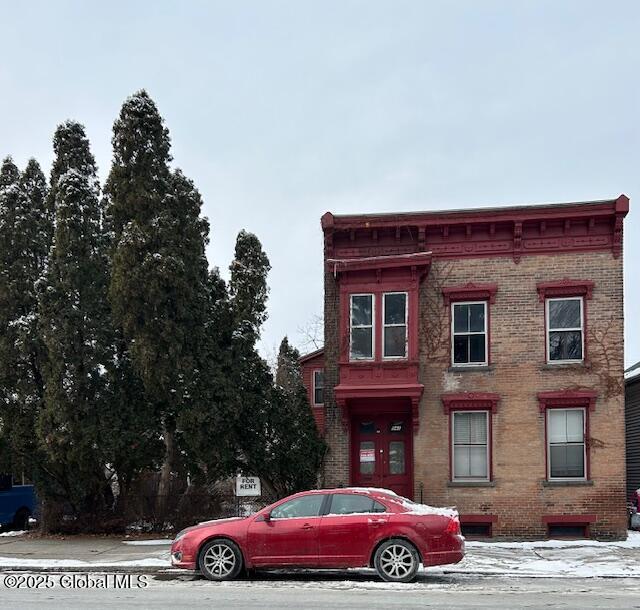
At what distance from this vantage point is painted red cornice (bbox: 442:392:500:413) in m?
19.6

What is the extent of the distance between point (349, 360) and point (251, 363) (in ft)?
8.64

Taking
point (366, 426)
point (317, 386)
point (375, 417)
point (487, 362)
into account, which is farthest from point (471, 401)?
point (317, 386)

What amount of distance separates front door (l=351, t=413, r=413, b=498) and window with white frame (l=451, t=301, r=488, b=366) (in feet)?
6.90

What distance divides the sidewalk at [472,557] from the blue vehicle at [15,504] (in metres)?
2.91

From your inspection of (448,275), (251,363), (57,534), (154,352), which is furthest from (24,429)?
(448,275)

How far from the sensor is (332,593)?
1186cm

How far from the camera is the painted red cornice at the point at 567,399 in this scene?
1922 centimetres

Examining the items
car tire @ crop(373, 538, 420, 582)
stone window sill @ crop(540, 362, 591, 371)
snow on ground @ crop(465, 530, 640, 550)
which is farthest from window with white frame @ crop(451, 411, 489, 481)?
car tire @ crop(373, 538, 420, 582)

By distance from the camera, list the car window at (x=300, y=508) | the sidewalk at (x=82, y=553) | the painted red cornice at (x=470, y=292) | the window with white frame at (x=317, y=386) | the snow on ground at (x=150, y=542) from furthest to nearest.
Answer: the window with white frame at (x=317, y=386) → the painted red cornice at (x=470, y=292) → the snow on ground at (x=150, y=542) → the sidewalk at (x=82, y=553) → the car window at (x=300, y=508)

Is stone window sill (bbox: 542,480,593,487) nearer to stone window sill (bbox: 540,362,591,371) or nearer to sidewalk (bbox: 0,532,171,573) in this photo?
stone window sill (bbox: 540,362,591,371)

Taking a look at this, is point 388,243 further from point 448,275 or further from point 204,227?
point 204,227

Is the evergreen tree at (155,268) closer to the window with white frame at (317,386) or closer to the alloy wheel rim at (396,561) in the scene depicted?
the alloy wheel rim at (396,561)

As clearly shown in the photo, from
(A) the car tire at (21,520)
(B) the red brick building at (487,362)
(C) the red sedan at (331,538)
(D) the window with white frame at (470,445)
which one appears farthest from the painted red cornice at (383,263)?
(A) the car tire at (21,520)

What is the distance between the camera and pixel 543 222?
19812mm
